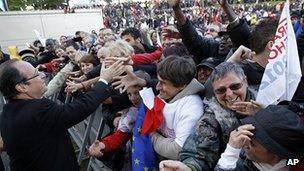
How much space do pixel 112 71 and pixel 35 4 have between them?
34571 millimetres

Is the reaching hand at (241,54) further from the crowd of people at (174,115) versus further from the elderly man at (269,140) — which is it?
the elderly man at (269,140)

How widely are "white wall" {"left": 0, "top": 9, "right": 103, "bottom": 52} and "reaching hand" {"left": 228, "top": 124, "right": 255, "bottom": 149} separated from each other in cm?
1824

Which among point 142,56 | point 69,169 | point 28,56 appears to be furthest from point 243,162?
point 28,56

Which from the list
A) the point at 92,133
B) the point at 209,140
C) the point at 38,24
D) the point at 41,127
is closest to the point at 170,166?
the point at 209,140

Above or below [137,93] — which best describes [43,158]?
below

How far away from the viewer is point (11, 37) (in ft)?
61.8

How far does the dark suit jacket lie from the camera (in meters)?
2.73

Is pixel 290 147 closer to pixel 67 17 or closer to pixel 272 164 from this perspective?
pixel 272 164

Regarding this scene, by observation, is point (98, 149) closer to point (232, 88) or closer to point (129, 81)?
point (129, 81)

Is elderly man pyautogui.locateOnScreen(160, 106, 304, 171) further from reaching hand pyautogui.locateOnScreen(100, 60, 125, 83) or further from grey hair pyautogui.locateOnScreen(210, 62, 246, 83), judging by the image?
reaching hand pyautogui.locateOnScreen(100, 60, 125, 83)

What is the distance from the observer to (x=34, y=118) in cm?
271

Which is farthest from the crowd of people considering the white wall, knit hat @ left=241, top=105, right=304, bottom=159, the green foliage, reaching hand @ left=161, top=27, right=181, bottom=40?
the green foliage

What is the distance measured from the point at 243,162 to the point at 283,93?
0.53m

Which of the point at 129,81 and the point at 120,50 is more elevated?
the point at 120,50
